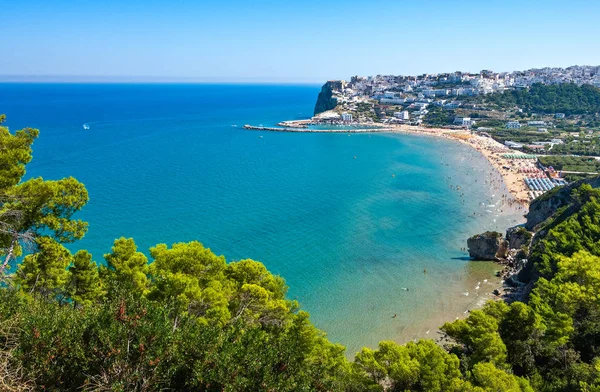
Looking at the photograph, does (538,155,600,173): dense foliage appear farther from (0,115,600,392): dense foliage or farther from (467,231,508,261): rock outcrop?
(0,115,600,392): dense foliage

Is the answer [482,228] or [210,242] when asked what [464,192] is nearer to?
[482,228]

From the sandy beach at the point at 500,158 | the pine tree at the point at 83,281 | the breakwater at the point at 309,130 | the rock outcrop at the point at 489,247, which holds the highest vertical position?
the pine tree at the point at 83,281

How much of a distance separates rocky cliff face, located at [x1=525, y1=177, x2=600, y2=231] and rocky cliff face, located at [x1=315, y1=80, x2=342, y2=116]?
98.5 metres

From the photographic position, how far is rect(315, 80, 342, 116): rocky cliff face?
432 feet

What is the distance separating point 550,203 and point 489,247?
28.4ft

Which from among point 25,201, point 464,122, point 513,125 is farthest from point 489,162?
point 25,201

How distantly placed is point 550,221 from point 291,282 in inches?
880

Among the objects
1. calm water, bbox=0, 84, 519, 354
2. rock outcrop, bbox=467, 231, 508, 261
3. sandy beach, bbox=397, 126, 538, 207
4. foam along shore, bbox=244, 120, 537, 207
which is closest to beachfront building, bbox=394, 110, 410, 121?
foam along shore, bbox=244, 120, 537, 207

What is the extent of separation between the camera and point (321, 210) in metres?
43.8

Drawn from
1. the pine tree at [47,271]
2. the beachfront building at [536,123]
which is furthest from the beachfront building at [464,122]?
the pine tree at [47,271]

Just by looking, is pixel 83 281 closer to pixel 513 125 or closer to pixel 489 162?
pixel 489 162

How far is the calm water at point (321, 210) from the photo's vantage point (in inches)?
1063

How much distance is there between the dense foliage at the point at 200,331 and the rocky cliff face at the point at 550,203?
15.0 m

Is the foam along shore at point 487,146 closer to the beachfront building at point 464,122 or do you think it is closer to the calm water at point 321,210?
the calm water at point 321,210
